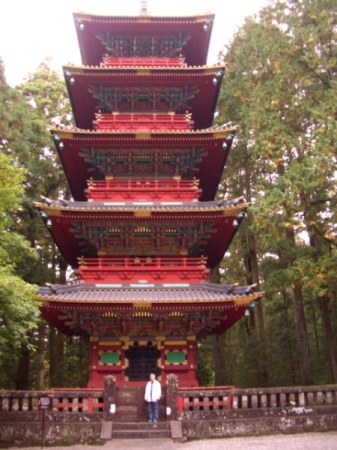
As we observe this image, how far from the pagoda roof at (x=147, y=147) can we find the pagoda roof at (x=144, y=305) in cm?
478

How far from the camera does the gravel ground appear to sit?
10.2m

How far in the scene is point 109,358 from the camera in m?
15.2

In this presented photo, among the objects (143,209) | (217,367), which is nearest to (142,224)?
(143,209)

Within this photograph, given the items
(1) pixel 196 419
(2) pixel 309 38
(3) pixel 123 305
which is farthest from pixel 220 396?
(2) pixel 309 38

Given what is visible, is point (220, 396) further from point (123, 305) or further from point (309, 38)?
point (309, 38)

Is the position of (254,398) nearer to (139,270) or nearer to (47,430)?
(47,430)

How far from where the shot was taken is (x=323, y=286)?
56.9 ft

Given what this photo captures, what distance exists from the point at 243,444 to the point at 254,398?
5.72ft

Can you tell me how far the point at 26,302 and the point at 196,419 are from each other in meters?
5.24

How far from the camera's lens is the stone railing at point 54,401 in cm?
1173

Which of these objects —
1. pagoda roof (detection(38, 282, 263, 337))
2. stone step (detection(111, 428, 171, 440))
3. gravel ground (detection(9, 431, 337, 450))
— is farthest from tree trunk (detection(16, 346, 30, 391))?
stone step (detection(111, 428, 171, 440))

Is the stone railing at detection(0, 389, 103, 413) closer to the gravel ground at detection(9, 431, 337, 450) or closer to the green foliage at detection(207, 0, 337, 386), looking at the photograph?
the gravel ground at detection(9, 431, 337, 450)

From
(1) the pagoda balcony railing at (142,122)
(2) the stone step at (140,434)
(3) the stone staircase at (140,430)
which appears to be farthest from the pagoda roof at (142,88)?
(2) the stone step at (140,434)

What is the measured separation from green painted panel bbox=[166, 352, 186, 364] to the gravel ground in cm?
424
